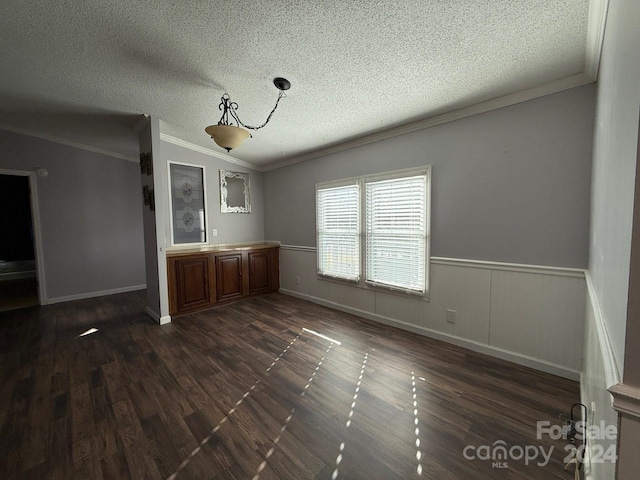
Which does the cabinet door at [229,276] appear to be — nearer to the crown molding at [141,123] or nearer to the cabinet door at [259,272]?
the cabinet door at [259,272]

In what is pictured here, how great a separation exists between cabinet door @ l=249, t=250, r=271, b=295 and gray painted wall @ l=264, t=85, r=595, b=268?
265 centimetres

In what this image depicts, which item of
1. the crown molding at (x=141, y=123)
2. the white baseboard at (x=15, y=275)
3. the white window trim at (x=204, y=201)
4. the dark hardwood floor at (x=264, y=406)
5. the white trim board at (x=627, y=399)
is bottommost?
the dark hardwood floor at (x=264, y=406)

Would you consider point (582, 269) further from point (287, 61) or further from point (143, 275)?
point (143, 275)

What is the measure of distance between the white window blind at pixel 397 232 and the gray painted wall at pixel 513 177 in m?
0.18

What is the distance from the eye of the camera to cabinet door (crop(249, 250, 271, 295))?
4461 mm

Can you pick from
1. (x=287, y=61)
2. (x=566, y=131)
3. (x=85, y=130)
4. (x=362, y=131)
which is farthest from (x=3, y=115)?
(x=566, y=131)

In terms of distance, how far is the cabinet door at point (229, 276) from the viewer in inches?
158

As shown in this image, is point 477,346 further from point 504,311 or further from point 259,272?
point 259,272

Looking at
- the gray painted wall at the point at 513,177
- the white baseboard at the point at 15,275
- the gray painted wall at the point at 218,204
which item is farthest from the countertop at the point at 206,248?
the white baseboard at the point at 15,275

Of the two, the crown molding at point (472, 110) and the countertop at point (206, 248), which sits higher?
the crown molding at point (472, 110)

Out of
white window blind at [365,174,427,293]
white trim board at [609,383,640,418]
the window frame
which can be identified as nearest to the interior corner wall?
white window blind at [365,174,427,293]

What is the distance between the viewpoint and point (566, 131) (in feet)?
6.66

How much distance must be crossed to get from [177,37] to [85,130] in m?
3.18

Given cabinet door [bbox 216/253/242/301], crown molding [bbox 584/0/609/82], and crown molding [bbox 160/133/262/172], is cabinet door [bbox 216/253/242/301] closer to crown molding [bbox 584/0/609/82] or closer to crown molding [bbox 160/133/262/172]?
crown molding [bbox 160/133/262/172]
